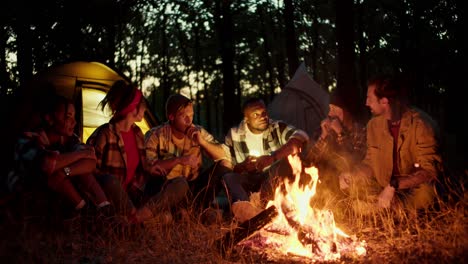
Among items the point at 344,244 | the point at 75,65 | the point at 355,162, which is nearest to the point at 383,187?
the point at 355,162

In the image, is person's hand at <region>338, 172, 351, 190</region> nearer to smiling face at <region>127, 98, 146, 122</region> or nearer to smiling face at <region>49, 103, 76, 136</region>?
smiling face at <region>127, 98, 146, 122</region>

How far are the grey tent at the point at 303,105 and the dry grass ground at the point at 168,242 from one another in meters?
4.35

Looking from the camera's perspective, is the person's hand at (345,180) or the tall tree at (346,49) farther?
the tall tree at (346,49)

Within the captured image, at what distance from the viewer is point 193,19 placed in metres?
20.0

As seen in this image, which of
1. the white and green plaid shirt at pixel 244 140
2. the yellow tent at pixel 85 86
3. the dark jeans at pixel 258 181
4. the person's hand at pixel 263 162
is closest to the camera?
the dark jeans at pixel 258 181

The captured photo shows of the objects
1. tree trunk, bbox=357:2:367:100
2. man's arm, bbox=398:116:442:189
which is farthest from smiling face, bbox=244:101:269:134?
tree trunk, bbox=357:2:367:100

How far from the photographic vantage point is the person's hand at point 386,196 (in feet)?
Answer: 16.4

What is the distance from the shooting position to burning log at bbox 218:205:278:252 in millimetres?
4152

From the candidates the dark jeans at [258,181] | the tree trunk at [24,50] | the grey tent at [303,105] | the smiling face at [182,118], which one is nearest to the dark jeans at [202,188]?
the dark jeans at [258,181]

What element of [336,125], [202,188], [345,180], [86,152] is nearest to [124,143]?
[86,152]

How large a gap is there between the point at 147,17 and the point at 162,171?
68.7 feet

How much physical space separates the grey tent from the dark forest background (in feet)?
1.59

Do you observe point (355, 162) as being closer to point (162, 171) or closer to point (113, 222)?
point (162, 171)

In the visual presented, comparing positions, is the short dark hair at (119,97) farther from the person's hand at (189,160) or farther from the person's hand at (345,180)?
the person's hand at (345,180)
